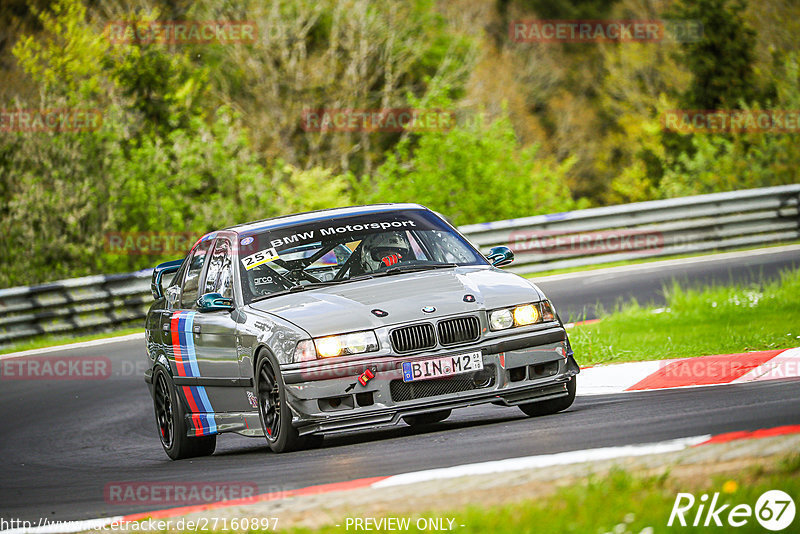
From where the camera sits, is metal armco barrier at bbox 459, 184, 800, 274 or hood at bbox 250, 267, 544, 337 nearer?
hood at bbox 250, 267, 544, 337

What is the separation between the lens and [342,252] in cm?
911

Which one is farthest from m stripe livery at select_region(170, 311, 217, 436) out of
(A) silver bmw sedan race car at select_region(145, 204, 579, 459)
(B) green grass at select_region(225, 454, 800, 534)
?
(B) green grass at select_region(225, 454, 800, 534)

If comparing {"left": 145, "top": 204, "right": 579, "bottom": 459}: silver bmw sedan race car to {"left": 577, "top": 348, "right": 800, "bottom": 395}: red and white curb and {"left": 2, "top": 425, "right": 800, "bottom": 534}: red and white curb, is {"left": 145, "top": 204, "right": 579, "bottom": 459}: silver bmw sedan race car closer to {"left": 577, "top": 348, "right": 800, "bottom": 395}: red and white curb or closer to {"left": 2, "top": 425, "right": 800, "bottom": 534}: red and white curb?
{"left": 577, "top": 348, "right": 800, "bottom": 395}: red and white curb

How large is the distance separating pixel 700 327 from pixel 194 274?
4.79m

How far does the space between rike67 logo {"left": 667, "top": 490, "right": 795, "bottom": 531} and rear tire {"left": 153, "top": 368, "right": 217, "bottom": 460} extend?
537 centimetres

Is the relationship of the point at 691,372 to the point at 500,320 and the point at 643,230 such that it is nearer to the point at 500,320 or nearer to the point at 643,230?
the point at 500,320

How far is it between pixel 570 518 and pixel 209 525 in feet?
5.85

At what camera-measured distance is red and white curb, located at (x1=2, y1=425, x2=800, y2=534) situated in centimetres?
589

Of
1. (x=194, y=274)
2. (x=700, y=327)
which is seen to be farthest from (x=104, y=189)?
(x=700, y=327)

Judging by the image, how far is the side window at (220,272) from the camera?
916 centimetres

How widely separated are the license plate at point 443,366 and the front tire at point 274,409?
758 mm

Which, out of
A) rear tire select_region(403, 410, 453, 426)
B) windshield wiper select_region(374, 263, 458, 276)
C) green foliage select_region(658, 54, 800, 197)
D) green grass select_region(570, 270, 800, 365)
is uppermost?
windshield wiper select_region(374, 263, 458, 276)

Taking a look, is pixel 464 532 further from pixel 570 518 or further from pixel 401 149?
pixel 401 149

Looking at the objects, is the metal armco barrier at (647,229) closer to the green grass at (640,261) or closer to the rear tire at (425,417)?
the green grass at (640,261)
